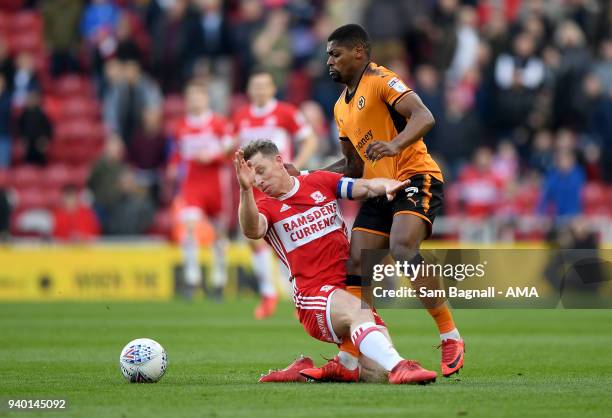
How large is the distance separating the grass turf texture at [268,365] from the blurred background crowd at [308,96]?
185 inches

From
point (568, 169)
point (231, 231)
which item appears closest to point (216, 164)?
point (231, 231)

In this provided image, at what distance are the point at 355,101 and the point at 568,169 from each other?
12125 mm

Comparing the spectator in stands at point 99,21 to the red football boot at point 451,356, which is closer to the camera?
the red football boot at point 451,356

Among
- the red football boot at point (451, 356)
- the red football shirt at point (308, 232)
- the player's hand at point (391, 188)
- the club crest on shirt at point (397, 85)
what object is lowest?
the red football boot at point (451, 356)

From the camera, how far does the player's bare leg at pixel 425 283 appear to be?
8.96m

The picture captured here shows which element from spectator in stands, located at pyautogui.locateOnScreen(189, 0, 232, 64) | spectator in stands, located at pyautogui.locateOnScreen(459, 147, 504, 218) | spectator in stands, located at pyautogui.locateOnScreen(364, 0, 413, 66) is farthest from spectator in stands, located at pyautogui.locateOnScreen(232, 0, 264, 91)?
spectator in stands, located at pyautogui.locateOnScreen(459, 147, 504, 218)

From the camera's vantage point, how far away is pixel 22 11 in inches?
1087

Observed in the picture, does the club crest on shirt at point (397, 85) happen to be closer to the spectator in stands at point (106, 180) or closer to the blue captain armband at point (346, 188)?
the blue captain armband at point (346, 188)

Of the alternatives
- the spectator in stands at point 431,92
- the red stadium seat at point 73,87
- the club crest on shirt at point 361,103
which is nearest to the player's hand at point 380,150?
the club crest on shirt at point 361,103

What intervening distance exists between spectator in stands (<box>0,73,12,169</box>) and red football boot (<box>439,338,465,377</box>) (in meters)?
16.9

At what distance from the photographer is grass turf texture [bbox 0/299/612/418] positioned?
285 inches

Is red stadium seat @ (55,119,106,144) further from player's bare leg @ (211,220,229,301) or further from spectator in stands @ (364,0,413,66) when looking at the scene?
player's bare leg @ (211,220,229,301)

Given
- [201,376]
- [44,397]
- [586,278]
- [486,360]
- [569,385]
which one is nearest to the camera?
[44,397]

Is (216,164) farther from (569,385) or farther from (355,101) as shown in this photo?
(569,385)
